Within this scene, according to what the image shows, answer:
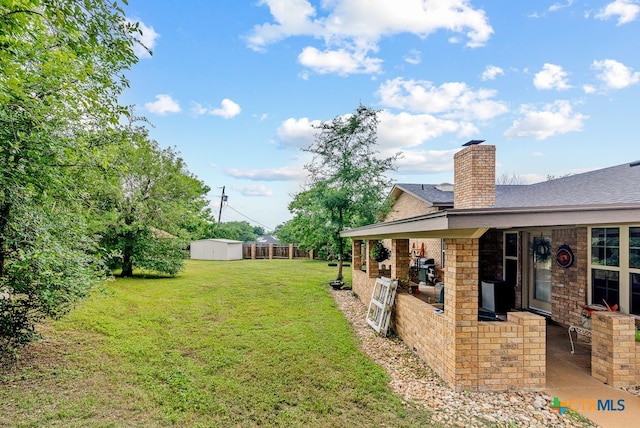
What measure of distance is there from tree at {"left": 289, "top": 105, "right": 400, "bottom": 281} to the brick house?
2.97m

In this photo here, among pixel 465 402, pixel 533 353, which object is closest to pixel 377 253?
pixel 533 353

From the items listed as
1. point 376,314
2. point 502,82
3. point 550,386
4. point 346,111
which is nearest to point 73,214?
point 376,314

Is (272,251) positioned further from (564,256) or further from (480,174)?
(564,256)

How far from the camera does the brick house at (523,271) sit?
3.89m

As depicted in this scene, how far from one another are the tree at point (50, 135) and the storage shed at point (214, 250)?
2035 cm

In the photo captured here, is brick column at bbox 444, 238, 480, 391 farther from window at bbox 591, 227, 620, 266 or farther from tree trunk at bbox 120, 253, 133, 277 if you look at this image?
tree trunk at bbox 120, 253, 133, 277

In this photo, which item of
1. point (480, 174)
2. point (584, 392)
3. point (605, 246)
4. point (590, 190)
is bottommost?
point (584, 392)

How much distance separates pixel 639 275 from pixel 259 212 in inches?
1831

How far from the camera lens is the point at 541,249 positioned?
7.38 meters

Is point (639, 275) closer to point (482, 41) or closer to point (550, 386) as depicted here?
point (550, 386)

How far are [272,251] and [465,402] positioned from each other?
2448 cm

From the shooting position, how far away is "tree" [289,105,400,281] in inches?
491

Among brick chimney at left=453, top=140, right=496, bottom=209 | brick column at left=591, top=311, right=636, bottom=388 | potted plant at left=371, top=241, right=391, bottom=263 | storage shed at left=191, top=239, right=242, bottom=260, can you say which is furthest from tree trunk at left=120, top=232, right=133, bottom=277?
brick column at left=591, top=311, right=636, bottom=388

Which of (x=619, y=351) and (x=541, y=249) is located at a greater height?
(x=541, y=249)
